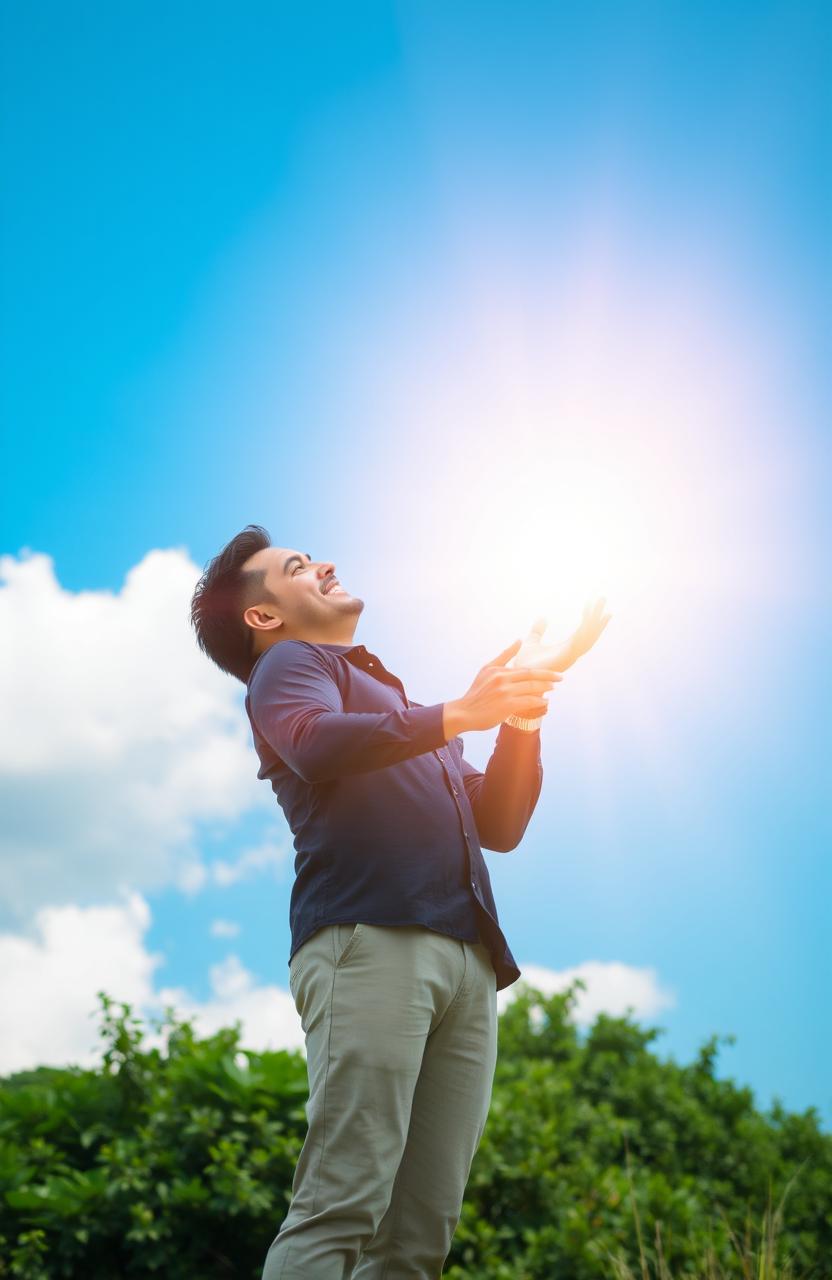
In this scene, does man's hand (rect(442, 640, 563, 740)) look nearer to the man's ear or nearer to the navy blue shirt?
the navy blue shirt

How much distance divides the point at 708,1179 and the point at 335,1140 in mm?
5605

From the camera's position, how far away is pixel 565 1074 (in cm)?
705

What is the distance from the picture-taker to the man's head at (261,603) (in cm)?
282

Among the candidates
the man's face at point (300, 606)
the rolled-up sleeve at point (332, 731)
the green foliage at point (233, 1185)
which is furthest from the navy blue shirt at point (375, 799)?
the green foliage at point (233, 1185)

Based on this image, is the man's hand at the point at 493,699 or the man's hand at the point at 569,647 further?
the man's hand at the point at 569,647

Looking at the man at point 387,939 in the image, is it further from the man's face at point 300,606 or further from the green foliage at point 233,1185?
the green foliage at point 233,1185

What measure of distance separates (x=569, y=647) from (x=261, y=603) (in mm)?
899

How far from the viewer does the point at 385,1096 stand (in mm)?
2092

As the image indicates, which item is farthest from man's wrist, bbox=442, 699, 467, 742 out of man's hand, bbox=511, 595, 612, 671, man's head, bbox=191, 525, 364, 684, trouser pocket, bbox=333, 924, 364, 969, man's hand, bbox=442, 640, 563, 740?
man's head, bbox=191, 525, 364, 684

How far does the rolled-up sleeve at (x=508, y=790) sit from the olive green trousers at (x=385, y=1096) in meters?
0.38

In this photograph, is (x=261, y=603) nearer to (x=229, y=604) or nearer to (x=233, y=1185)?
(x=229, y=604)

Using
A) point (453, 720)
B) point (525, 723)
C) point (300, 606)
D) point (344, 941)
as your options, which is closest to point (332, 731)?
point (453, 720)

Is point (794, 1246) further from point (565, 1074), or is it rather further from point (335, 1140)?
point (335, 1140)

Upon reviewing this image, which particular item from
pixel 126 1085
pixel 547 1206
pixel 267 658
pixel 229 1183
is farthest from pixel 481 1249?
pixel 267 658
